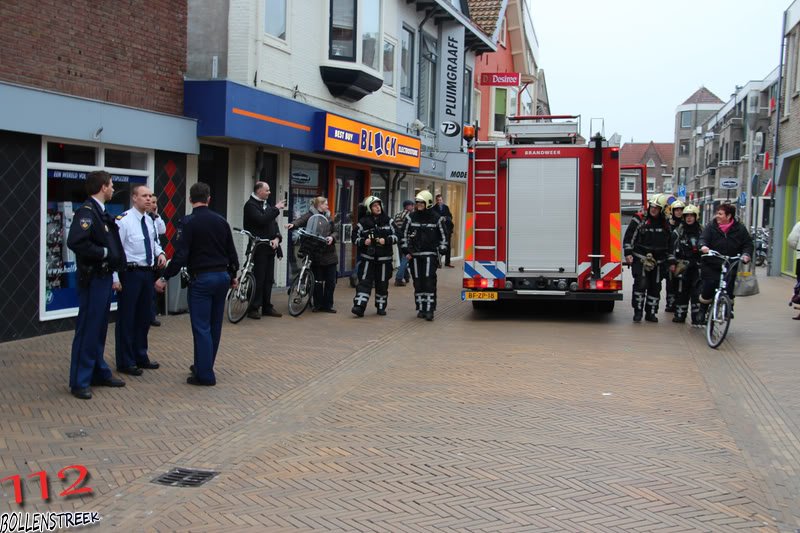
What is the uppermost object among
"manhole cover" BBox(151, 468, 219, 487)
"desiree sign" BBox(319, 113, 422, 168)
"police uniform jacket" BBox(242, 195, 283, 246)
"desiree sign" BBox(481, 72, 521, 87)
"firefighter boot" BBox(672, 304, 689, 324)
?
"desiree sign" BBox(481, 72, 521, 87)

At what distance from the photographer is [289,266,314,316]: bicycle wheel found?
1219 centimetres

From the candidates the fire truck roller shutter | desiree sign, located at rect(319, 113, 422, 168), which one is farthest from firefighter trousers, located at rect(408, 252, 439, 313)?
desiree sign, located at rect(319, 113, 422, 168)

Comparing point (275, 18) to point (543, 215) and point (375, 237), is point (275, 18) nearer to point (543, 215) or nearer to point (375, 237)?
point (375, 237)

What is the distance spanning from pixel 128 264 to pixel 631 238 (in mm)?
8024

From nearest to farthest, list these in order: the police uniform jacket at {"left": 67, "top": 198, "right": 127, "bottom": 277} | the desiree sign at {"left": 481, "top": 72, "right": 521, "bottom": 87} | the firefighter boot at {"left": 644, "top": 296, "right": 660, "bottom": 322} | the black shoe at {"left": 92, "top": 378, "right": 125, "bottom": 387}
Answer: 1. the police uniform jacket at {"left": 67, "top": 198, "right": 127, "bottom": 277}
2. the black shoe at {"left": 92, "top": 378, "right": 125, "bottom": 387}
3. the firefighter boot at {"left": 644, "top": 296, "right": 660, "bottom": 322}
4. the desiree sign at {"left": 481, "top": 72, "right": 521, "bottom": 87}

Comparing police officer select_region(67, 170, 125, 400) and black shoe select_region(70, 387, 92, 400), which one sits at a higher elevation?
police officer select_region(67, 170, 125, 400)

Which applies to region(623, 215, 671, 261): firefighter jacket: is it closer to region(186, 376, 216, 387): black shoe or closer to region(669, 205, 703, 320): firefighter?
region(669, 205, 703, 320): firefighter

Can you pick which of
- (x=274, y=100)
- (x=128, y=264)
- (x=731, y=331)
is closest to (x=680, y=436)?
(x=128, y=264)

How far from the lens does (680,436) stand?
6.41 metres

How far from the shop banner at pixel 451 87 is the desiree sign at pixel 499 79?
156 inches

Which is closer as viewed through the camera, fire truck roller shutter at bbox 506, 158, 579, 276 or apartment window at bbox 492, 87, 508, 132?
fire truck roller shutter at bbox 506, 158, 579, 276

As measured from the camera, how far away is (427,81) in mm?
22891

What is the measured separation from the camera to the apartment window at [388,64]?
19.0 meters

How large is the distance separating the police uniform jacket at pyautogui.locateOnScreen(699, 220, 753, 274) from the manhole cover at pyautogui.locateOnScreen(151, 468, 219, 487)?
834 centimetres
